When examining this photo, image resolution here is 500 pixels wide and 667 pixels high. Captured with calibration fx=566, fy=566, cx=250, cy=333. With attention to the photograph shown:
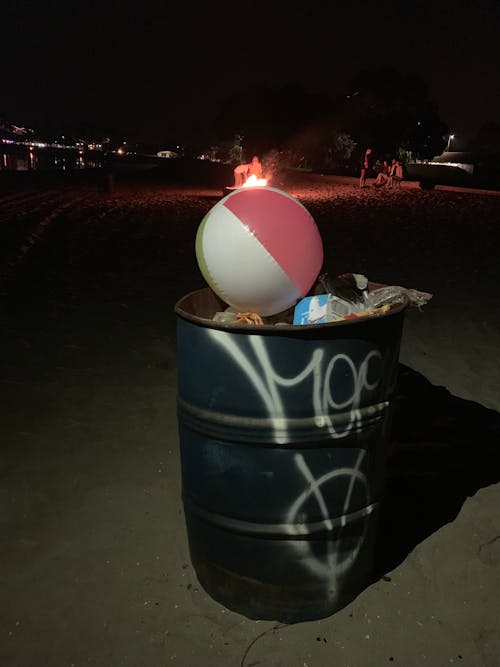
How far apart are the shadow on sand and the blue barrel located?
58cm

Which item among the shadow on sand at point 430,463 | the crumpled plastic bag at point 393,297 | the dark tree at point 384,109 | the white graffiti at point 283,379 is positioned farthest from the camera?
the dark tree at point 384,109

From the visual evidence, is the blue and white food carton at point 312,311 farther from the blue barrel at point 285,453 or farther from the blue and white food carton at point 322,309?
the blue barrel at point 285,453

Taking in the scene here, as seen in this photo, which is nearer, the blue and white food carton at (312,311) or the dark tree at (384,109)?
the blue and white food carton at (312,311)

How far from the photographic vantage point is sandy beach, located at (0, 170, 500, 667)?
2.30m

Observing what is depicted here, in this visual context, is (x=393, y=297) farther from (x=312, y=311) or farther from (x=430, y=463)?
(x=430, y=463)

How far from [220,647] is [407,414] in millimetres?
2378

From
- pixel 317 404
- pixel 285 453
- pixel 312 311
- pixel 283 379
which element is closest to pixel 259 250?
pixel 312 311

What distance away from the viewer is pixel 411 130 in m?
49.7

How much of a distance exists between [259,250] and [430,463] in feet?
6.79

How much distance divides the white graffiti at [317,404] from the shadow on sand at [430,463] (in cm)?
70

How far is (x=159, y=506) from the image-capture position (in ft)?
10.4

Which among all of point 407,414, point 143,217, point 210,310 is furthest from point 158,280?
point 143,217

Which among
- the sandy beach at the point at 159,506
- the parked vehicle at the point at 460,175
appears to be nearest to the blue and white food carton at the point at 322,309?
the sandy beach at the point at 159,506

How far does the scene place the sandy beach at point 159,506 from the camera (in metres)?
2.30
